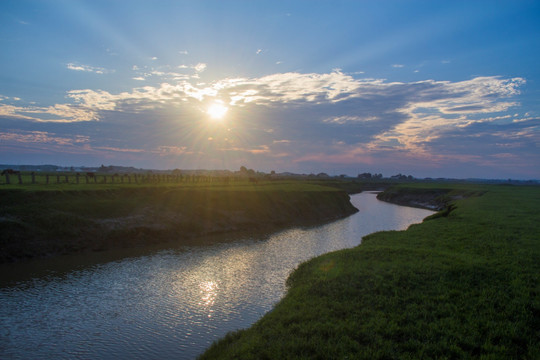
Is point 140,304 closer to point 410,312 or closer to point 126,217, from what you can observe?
point 410,312

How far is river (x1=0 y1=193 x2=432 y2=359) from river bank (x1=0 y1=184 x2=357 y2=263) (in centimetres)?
540

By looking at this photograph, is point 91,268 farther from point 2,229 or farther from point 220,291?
point 220,291

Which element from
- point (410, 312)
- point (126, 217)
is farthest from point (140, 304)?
point (126, 217)

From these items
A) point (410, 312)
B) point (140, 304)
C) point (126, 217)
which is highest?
point (410, 312)

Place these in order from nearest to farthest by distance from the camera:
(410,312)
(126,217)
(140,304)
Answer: (410,312)
(140,304)
(126,217)

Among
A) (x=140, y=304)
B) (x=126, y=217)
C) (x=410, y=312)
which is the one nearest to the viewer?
(x=410, y=312)

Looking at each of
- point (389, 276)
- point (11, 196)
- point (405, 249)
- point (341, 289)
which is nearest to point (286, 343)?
point (341, 289)

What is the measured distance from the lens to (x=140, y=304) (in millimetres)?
18891

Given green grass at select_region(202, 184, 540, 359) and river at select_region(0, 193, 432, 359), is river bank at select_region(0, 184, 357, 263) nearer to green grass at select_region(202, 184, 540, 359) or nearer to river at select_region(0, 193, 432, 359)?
river at select_region(0, 193, 432, 359)

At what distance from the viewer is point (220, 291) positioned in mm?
20703

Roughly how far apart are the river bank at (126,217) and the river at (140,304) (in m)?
5.40

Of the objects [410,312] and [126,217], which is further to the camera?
[126,217]

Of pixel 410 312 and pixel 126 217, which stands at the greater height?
pixel 410 312

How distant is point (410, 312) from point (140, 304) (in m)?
15.2
